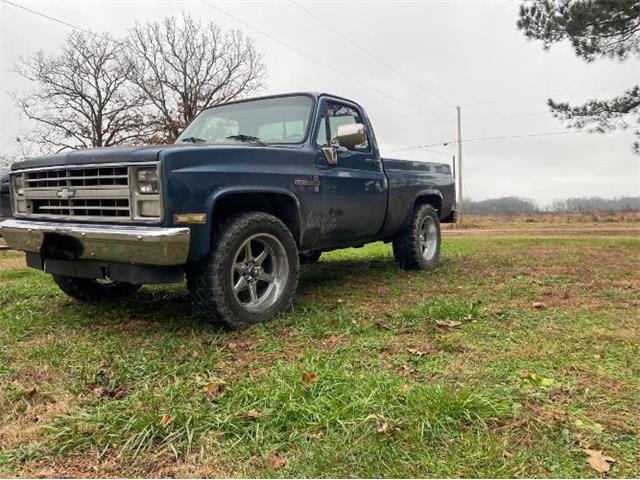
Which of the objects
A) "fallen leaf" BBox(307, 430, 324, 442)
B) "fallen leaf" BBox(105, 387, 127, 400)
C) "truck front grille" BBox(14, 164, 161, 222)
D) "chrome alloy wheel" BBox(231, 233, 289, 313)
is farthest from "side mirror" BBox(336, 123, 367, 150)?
"fallen leaf" BBox(307, 430, 324, 442)

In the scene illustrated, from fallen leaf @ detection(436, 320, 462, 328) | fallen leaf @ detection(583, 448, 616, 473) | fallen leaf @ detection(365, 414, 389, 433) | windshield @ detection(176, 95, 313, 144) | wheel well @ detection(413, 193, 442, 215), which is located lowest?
fallen leaf @ detection(583, 448, 616, 473)

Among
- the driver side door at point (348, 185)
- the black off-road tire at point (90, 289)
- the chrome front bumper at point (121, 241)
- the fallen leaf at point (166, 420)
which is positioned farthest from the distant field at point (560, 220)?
the fallen leaf at point (166, 420)

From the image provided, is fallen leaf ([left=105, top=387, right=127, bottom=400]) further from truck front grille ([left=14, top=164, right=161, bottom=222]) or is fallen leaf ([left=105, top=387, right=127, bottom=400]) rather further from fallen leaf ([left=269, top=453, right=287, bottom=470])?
truck front grille ([left=14, top=164, right=161, bottom=222])

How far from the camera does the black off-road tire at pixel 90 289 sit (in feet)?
15.4

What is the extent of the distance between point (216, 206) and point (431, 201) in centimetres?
405

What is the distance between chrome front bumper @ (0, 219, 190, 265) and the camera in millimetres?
3287

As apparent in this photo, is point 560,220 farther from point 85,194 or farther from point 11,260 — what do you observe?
point 85,194

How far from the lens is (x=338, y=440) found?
213 cm

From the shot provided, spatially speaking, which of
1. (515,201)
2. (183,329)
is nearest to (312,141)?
(183,329)

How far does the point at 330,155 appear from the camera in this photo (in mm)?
4801

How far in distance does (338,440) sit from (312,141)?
3.09 meters

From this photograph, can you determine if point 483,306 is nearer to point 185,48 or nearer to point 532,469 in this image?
point 532,469

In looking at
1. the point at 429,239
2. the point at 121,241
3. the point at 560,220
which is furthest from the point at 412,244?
the point at 560,220

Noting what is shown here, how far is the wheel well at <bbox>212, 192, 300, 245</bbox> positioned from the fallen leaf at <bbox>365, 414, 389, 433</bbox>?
6.49 ft
